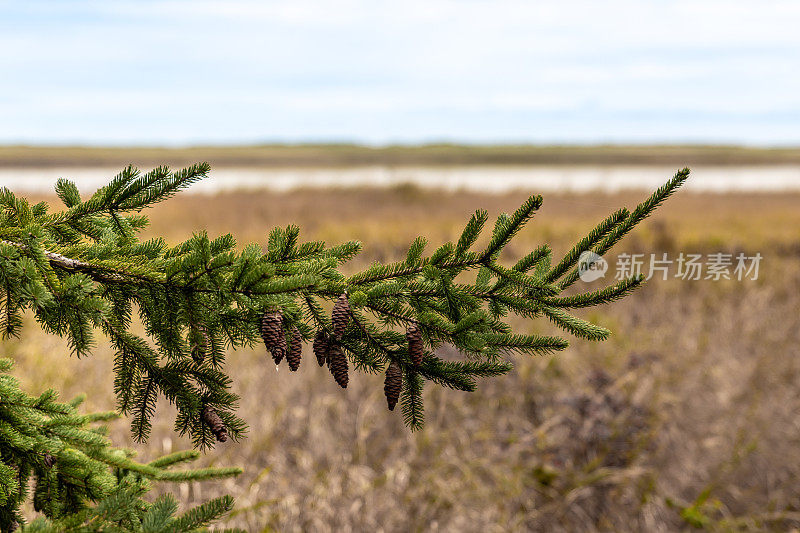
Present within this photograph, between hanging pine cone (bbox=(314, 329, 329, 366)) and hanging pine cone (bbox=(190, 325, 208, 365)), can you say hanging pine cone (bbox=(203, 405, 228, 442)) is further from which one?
hanging pine cone (bbox=(314, 329, 329, 366))

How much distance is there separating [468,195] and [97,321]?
1749 centimetres

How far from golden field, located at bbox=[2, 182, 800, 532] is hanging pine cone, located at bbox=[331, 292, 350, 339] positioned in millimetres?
2217

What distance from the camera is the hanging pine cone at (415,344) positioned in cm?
A: 126

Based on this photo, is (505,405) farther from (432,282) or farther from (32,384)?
(432,282)

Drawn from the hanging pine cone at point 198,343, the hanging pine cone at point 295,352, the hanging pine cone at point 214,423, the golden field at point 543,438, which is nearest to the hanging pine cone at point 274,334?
the hanging pine cone at point 295,352

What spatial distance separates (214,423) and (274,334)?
360 mm

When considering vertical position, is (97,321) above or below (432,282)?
below

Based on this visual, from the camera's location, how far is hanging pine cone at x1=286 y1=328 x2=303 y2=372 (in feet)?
4.05

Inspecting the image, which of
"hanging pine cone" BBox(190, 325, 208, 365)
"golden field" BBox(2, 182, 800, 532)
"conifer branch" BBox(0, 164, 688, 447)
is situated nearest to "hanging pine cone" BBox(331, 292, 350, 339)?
"conifer branch" BBox(0, 164, 688, 447)

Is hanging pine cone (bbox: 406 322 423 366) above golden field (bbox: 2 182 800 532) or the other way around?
above

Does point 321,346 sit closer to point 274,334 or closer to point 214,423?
point 274,334

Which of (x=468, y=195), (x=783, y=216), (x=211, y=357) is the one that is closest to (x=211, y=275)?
(x=211, y=357)

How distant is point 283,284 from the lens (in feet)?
4.04

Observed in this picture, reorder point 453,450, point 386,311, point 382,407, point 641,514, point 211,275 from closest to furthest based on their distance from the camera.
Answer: point 211,275
point 386,311
point 641,514
point 453,450
point 382,407
